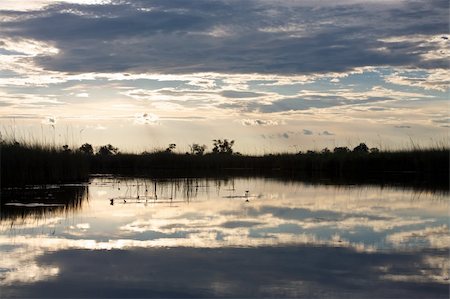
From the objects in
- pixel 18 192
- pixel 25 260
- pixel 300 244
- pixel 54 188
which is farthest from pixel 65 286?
pixel 54 188

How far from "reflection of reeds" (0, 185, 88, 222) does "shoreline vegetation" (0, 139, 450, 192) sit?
110 centimetres

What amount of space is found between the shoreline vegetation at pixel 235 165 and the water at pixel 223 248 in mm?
3369

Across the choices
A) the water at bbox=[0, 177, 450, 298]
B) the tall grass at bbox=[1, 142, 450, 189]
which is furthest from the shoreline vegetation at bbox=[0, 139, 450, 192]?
the water at bbox=[0, 177, 450, 298]

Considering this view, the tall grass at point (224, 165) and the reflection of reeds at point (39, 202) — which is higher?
the tall grass at point (224, 165)

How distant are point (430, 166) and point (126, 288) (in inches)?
855

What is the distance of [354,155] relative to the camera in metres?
30.0

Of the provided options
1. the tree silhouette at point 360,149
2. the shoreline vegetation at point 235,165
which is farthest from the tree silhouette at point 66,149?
the tree silhouette at point 360,149

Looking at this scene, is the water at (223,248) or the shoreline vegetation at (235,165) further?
the shoreline vegetation at (235,165)

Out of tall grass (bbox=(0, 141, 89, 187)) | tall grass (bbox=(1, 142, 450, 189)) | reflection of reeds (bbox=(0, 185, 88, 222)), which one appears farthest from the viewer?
tall grass (bbox=(1, 142, 450, 189))

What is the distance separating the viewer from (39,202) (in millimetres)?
12148

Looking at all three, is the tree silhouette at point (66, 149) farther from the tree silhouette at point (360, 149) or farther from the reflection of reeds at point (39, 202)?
the tree silhouette at point (360, 149)

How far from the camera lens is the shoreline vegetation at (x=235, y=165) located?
646 inches

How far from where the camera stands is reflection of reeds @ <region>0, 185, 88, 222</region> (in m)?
10.6

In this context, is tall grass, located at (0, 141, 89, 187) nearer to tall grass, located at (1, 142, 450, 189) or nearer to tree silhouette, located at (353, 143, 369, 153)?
tall grass, located at (1, 142, 450, 189)
